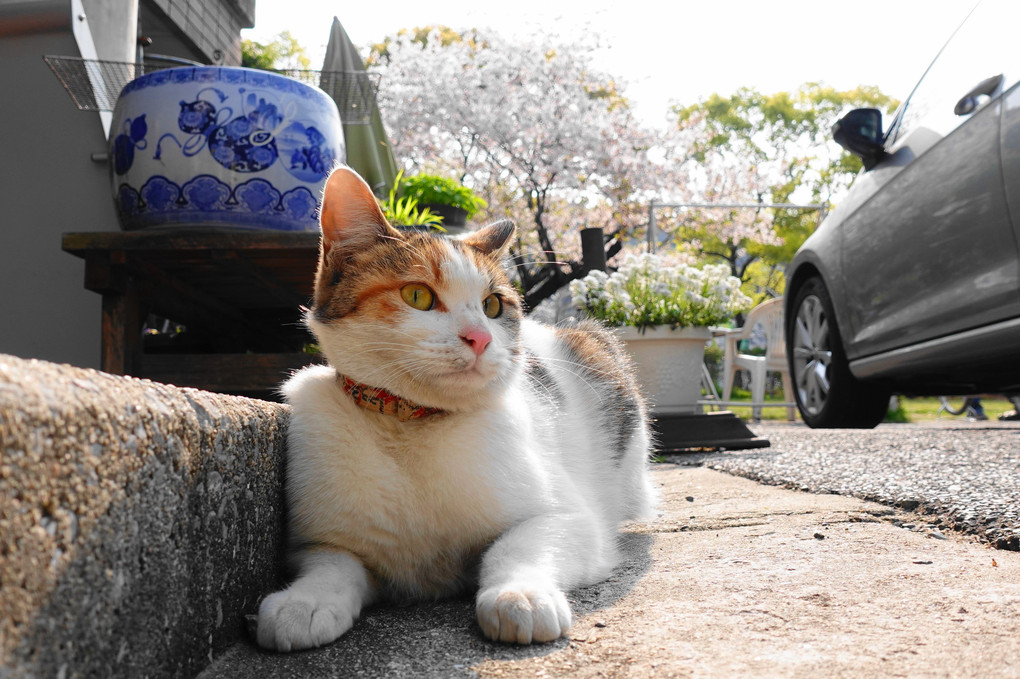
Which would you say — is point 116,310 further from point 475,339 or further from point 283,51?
point 283,51

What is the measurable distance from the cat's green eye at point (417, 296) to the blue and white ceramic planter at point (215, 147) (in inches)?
42.6

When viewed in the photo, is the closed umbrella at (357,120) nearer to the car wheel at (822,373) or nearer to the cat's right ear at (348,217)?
the cat's right ear at (348,217)

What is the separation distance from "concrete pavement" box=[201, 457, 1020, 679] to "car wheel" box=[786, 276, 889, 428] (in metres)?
2.52

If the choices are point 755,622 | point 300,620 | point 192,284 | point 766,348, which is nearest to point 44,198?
point 192,284

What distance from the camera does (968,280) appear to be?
2.69 metres

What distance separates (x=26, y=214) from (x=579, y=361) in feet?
8.61

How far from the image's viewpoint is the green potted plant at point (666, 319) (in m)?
4.10

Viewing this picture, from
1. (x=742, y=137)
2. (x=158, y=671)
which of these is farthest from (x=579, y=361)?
(x=742, y=137)

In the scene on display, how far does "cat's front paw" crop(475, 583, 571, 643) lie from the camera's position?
105cm

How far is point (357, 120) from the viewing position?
11.6 ft

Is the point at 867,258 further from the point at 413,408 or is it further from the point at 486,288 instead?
the point at 413,408

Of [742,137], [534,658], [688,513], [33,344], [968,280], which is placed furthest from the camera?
[742,137]

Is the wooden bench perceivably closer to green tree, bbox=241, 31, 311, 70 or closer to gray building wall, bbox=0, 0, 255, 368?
gray building wall, bbox=0, 0, 255, 368

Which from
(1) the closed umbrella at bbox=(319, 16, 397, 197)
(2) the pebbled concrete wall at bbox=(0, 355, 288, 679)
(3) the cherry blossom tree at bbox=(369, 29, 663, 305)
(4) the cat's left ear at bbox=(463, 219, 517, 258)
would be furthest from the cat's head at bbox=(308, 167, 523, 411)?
(3) the cherry blossom tree at bbox=(369, 29, 663, 305)
